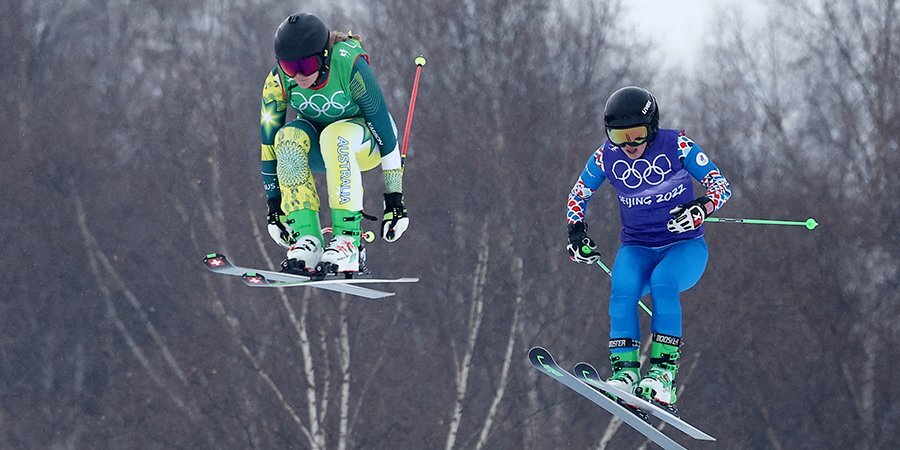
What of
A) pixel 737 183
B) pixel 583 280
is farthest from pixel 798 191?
pixel 583 280

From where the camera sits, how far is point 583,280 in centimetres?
2758

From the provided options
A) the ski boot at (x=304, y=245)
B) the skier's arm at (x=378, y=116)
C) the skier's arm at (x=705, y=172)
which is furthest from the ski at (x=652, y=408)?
the ski boot at (x=304, y=245)

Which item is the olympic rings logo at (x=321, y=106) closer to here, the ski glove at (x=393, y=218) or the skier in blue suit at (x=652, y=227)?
the ski glove at (x=393, y=218)

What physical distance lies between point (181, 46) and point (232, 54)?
3.08 feet

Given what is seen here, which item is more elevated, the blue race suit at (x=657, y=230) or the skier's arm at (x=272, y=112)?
the skier's arm at (x=272, y=112)

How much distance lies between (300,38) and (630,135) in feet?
6.94

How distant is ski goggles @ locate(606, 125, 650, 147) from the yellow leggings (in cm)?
157

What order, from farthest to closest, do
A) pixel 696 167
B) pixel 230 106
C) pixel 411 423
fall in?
1. pixel 230 106
2. pixel 411 423
3. pixel 696 167

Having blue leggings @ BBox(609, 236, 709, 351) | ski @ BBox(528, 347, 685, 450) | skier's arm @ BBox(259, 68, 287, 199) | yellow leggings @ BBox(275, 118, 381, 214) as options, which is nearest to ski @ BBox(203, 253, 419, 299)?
yellow leggings @ BBox(275, 118, 381, 214)

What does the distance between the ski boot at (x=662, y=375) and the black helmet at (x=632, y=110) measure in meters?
1.30

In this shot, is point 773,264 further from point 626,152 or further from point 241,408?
point 626,152

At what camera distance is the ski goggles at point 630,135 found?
1022cm

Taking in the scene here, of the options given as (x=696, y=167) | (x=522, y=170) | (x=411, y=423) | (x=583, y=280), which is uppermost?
(x=696, y=167)

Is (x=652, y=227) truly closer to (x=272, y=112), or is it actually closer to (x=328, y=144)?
(x=328, y=144)
